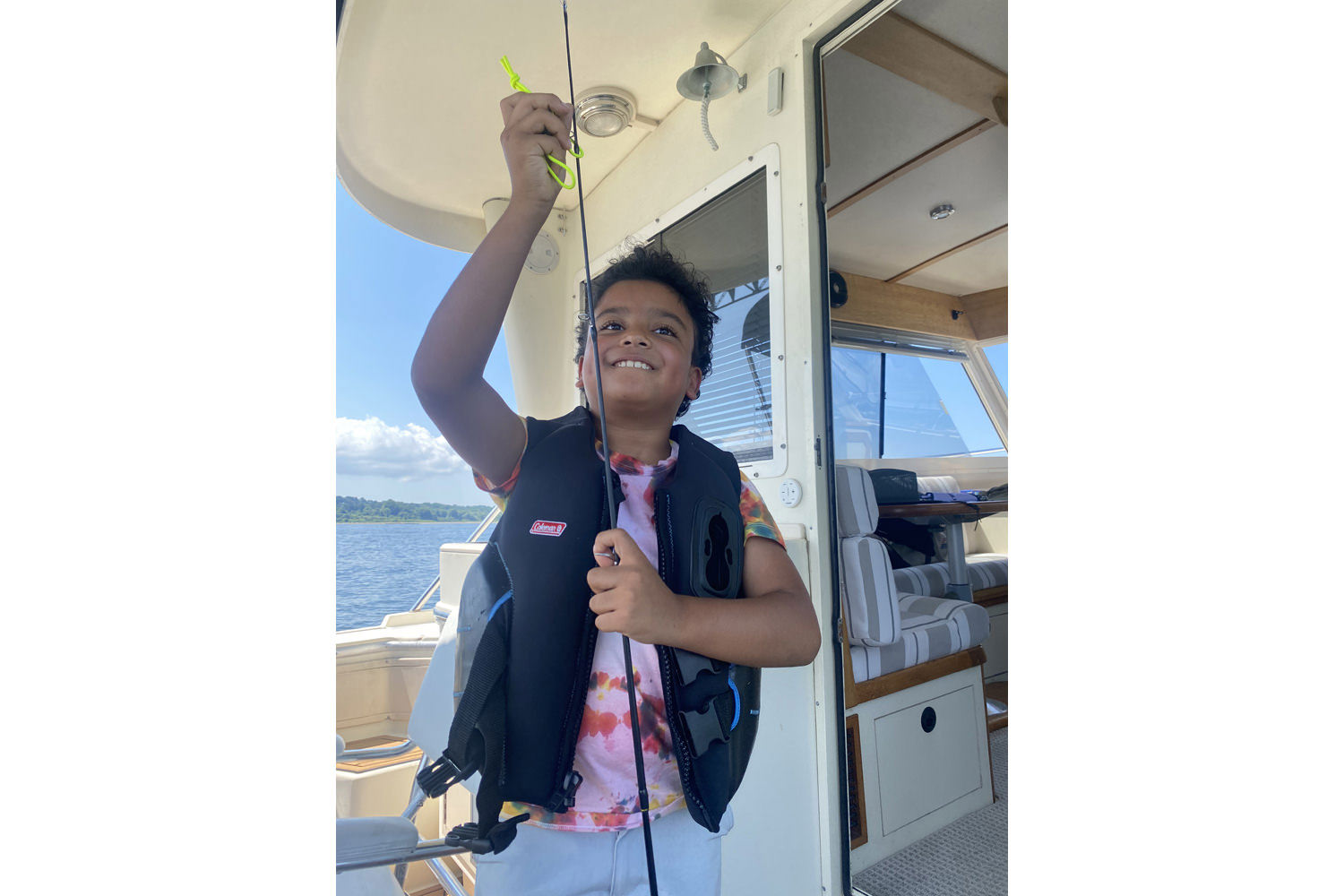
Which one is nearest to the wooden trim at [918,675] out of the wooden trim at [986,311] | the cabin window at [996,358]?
the cabin window at [996,358]

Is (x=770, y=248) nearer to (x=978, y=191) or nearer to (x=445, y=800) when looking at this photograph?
(x=978, y=191)

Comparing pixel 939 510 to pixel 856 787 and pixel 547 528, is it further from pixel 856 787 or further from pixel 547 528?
pixel 547 528

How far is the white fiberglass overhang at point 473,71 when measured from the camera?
5.71 ft

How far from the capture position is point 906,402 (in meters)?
3.93

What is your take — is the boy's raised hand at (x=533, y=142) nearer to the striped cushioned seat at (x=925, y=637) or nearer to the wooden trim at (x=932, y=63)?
the wooden trim at (x=932, y=63)

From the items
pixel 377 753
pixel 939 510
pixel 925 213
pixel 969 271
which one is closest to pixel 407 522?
pixel 939 510

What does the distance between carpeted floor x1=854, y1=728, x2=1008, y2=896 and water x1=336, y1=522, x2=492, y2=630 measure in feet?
4.78

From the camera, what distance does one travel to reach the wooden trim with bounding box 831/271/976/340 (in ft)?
12.6

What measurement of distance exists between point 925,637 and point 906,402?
2.14 m

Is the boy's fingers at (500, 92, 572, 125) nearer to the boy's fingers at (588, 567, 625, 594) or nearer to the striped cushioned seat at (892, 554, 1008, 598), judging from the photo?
the boy's fingers at (588, 567, 625, 594)

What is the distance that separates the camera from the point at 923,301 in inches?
162

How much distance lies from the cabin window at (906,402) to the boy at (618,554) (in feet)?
8.83
